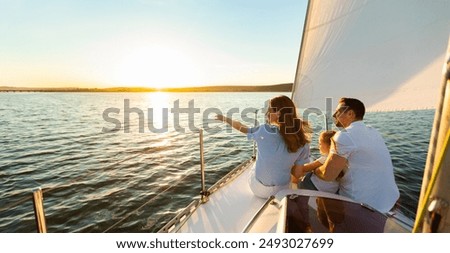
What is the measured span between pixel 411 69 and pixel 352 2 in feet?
3.34

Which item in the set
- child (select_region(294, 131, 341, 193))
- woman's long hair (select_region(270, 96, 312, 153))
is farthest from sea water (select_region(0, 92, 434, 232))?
child (select_region(294, 131, 341, 193))

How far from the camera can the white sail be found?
224 centimetres

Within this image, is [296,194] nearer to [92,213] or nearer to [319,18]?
[319,18]

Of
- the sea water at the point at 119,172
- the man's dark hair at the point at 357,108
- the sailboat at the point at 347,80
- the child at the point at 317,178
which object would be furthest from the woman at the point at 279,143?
the sea water at the point at 119,172

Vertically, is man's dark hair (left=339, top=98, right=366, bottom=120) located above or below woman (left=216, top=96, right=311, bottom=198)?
above

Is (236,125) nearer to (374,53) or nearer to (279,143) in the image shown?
(279,143)

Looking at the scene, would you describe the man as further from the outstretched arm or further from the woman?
the outstretched arm

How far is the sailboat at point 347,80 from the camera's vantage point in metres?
1.76

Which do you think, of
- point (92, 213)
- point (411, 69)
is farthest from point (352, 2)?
point (92, 213)

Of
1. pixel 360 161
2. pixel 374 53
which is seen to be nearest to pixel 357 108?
pixel 360 161

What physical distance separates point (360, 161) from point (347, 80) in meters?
1.01

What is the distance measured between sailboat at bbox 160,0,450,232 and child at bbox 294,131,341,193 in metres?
0.46

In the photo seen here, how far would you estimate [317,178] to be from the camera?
2525 mm

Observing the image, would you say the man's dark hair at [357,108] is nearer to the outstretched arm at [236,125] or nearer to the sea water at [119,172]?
the outstretched arm at [236,125]
